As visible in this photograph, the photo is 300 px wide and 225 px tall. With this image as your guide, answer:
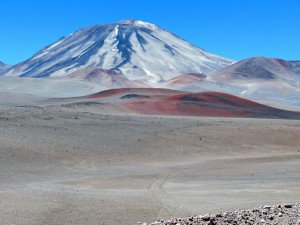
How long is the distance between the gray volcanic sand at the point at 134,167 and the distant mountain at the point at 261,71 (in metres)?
96.3

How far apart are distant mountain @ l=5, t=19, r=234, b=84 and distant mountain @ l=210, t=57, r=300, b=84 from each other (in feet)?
51.3

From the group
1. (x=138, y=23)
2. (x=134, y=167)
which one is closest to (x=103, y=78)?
(x=138, y=23)

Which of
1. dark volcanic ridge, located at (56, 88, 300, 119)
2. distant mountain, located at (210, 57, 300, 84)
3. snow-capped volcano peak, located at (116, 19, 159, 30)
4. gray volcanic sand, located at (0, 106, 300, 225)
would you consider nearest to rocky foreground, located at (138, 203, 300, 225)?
gray volcanic sand, located at (0, 106, 300, 225)

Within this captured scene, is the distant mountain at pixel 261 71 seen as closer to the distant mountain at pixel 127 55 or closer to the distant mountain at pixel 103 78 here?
the distant mountain at pixel 127 55

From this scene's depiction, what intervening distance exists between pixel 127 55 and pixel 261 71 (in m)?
45.0

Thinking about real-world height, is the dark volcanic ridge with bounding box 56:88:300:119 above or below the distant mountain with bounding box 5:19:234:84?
below

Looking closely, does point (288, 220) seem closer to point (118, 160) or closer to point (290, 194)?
point (290, 194)

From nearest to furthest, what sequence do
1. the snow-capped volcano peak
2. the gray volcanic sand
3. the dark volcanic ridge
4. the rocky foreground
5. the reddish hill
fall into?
the rocky foreground
the gray volcanic sand
the dark volcanic ridge
the reddish hill
the snow-capped volcano peak

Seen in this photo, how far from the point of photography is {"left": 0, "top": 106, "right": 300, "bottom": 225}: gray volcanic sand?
13.0 meters

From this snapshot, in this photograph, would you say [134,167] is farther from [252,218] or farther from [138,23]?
[138,23]

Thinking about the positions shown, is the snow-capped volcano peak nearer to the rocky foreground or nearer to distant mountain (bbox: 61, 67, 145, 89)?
distant mountain (bbox: 61, 67, 145, 89)

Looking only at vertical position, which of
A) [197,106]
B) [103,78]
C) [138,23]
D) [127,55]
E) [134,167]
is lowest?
[134,167]

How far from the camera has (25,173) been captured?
19578 mm

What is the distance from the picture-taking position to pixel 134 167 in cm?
2230
